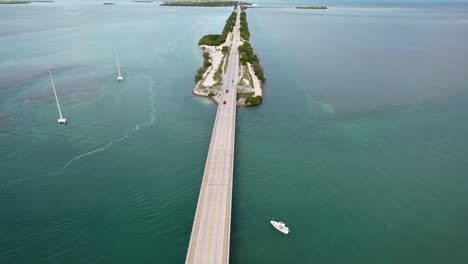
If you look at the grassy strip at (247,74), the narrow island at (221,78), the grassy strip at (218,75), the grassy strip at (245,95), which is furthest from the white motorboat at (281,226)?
the grassy strip at (247,74)

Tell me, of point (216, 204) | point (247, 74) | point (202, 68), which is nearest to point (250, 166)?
point (216, 204)

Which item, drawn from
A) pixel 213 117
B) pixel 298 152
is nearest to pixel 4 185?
pixel 213 117

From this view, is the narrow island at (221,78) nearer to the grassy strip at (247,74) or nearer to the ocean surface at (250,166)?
the grassy strip at (247,74)

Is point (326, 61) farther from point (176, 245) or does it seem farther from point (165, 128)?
point (176, 245)

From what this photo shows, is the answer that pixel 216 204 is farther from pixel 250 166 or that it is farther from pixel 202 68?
pixel 202 68

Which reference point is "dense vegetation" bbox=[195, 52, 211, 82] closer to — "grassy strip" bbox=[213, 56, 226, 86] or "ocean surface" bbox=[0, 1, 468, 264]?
"ocean surface" bbox=[0, 1, 468, 264]
